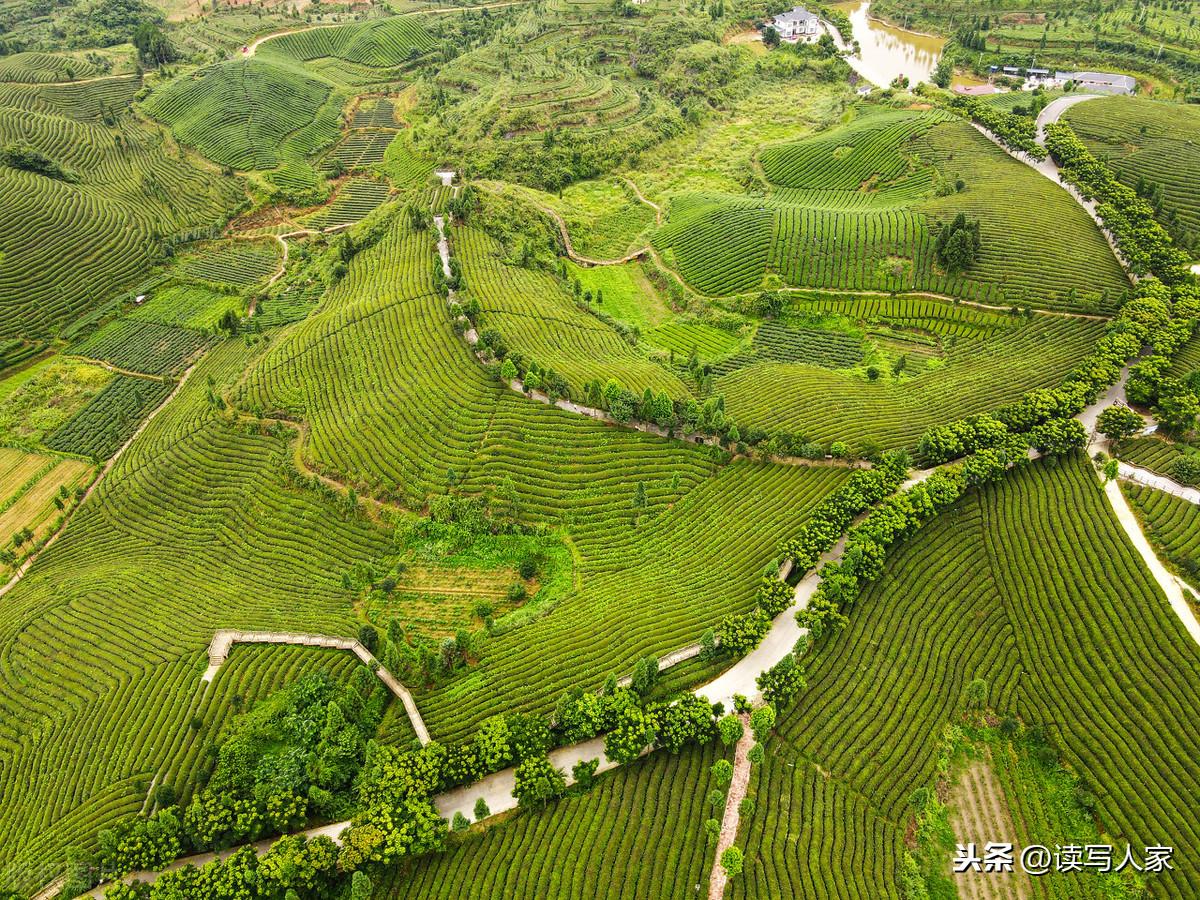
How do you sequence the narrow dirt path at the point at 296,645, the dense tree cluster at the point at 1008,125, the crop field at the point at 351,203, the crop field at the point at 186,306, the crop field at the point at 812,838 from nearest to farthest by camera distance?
1. the crop field at the point at 812,838
2. the narrow dirt path at the point at 296,645
3. the crop field at the point at 186,306
4. the dense tree cluster at the point at 1008,125
5. the crop field at the point at 351,203

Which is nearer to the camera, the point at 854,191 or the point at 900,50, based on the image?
the point at 854,191

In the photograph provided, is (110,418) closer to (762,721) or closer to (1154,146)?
(762,721)

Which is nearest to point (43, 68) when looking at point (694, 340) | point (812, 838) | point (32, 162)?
point (32, 162)

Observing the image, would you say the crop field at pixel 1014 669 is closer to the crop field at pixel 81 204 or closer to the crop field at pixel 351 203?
the crop field at pixel 351 203

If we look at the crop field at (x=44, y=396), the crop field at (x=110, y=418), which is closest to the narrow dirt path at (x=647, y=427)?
the crop field at (x=110, y=418)

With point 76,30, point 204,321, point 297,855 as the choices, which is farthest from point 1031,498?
point 76,30

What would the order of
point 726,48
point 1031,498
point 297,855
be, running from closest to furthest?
point 297,855, point 1031,498, point 726,48

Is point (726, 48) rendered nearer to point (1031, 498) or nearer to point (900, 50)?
point (900, 50)
